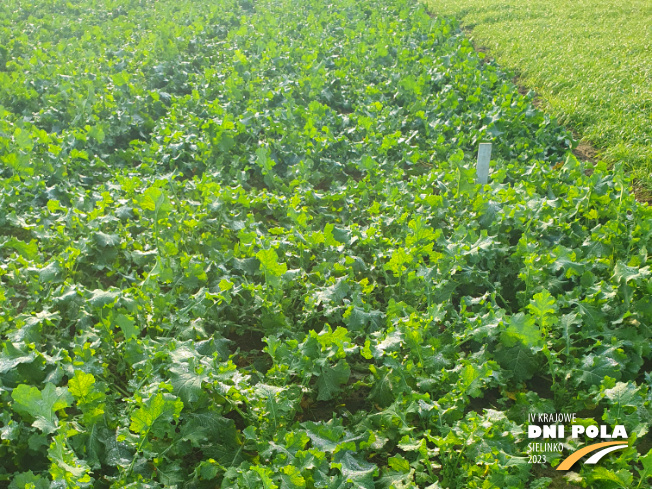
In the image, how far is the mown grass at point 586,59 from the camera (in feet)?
23.1

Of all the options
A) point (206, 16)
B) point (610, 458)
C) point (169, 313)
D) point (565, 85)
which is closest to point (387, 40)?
point (565, 85)

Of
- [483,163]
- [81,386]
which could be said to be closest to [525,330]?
[483,163]

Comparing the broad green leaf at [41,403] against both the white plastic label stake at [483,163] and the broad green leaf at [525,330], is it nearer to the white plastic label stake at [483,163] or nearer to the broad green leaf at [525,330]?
the broad green leaf at [525,330]

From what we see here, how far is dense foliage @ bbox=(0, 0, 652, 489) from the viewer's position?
2816 millimetres

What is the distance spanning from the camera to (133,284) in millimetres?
4383

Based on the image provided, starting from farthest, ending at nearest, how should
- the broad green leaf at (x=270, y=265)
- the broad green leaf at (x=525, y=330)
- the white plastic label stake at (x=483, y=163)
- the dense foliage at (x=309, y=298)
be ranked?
the white plastic label stake at (x=483, y=163)
the broad green leaf at (x=270, y=265)
the broad green leaf at (x=525, y=330)
the dense foliage at (x=309, y=298)

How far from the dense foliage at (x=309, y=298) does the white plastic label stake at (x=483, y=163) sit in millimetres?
166

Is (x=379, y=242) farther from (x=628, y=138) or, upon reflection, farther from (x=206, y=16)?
(x=206, y=16)

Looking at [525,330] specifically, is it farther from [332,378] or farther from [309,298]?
[309,298]

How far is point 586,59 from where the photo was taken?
9508 mm

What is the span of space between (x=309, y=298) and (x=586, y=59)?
26.5 ft

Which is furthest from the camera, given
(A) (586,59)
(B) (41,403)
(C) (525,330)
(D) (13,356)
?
(A) (586,59)

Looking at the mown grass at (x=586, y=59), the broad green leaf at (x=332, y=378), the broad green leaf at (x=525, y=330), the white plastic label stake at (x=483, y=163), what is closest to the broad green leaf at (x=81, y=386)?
the broad green leaf at (x=332, y=378)

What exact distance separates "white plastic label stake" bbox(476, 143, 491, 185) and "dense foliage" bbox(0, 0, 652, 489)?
0.54ft
